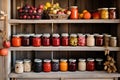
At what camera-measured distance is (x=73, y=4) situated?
8.75ft

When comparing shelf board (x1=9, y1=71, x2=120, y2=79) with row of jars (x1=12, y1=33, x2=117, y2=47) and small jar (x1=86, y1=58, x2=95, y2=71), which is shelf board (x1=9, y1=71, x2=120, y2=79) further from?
row of jars (x1=12, y1=33, x2=117, y2=47)

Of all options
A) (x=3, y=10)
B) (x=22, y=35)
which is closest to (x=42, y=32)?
(x=22, y=35)

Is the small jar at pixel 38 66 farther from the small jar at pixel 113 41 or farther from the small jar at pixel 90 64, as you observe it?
the small jar at pixel 113 41

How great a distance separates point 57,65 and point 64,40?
25cm

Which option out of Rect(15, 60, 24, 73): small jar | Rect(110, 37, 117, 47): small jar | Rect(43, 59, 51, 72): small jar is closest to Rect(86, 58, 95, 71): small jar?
Rect(110, 37, 117, 47): small jar

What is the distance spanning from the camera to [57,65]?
97.2 inches

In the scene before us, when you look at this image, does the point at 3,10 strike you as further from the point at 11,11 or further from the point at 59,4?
the point at 59,4

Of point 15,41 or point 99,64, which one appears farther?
point 99,64

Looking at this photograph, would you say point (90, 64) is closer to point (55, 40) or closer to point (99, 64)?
point (99, 64)

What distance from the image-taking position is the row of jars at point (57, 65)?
8.01 ft

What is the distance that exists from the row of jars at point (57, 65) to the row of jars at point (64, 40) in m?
0.16

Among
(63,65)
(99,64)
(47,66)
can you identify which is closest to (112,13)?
(99,64)

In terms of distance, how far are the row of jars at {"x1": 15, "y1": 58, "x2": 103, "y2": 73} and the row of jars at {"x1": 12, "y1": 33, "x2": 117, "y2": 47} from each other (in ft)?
0.53

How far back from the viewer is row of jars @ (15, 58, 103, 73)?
96.1 inches
